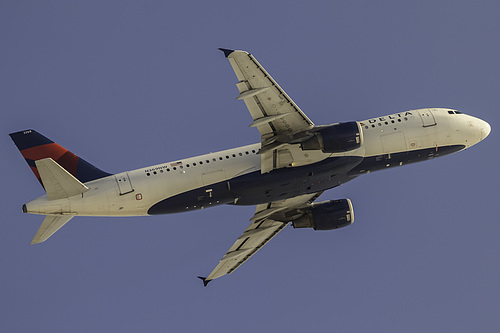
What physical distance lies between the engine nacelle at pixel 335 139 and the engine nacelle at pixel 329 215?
381 inches

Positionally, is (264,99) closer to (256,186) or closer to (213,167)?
(213,167)

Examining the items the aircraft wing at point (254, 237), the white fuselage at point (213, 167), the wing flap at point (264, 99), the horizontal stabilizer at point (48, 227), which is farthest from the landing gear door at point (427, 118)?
the horizontal stabilizer at point (48, 227)

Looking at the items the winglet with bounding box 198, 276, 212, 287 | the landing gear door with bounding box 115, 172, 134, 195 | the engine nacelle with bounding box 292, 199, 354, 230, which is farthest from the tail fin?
the engine nacelle with bounding box 292, 199, 354, 230

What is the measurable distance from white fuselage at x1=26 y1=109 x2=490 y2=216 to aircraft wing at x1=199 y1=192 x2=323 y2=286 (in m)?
Answer: 7.96

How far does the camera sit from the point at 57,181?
52031 millimetres

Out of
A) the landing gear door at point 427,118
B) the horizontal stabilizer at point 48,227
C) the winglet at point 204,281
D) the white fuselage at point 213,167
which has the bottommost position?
the winglet at point 204,281

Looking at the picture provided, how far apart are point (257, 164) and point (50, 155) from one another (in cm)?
1411

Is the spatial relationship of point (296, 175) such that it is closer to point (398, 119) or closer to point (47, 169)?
point (398, 119)

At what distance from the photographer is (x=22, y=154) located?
177 feet

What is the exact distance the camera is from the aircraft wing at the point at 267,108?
163ft

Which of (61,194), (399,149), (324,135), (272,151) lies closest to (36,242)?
(61,194)

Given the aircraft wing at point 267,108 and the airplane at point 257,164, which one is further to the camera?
the airplane at point 257,164

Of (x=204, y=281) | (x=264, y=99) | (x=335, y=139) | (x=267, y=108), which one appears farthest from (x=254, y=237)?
(x=264, y=99)

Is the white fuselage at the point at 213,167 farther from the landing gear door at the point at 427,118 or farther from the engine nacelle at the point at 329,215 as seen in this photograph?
the engine nacelle at the point at 329,215
